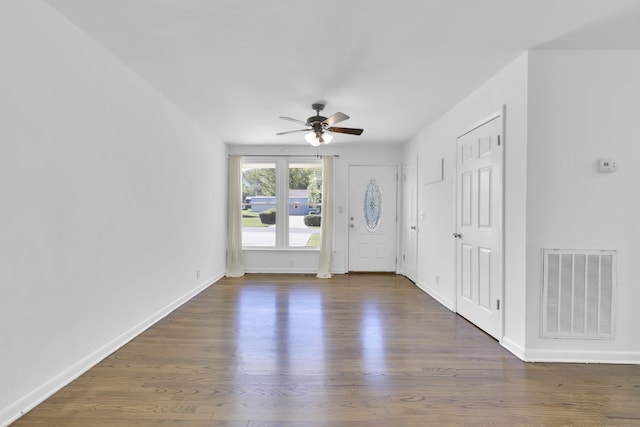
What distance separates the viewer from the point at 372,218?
6371 millimetres

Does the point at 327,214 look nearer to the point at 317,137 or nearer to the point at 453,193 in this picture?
the point at 317,137

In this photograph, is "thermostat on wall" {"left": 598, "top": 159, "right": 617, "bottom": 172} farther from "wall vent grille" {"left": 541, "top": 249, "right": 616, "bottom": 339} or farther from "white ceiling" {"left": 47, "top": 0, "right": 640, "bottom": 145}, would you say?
"white ceiling" {"left": 47, "top": 0, "right": 640, "bottom": 145}

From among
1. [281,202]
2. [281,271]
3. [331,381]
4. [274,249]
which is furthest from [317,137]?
[281,271]

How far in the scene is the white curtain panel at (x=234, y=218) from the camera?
240 inches

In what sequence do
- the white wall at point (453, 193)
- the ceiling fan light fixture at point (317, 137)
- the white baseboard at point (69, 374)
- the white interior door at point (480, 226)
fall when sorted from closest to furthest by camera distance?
the white baseboard at point (69, 374), the white wall at point (453, 193), the white interior door at point (480, 226), the ceiling fan light fixture at point (317, 137)

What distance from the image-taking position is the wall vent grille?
8.44ft

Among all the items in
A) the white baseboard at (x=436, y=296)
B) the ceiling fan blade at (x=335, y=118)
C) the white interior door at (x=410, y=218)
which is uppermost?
the ceiling fan blade at (x=335, y=118)

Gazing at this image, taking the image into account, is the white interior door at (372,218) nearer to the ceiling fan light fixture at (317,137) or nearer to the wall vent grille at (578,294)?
the ceiling fan light fixture at (317,137)

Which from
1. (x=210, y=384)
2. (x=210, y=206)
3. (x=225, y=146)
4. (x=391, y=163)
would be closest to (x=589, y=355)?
(x=210, y=384)

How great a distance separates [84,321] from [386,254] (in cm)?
505

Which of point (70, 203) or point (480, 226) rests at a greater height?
point (70, 203)

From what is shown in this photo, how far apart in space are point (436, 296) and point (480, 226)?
1.54m

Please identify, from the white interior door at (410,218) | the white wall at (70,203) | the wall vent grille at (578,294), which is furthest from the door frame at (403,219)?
the white wall at (70,203)

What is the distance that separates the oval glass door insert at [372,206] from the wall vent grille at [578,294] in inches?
151
